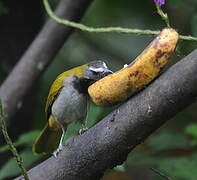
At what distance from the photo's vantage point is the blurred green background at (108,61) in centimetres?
348

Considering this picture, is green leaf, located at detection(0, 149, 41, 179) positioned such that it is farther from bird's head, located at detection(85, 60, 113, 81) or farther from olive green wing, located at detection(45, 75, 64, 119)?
bird's head, located at detection(85, 60, 113, 81)

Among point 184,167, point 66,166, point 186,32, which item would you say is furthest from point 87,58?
point 66,166

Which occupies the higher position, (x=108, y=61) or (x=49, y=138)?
(x=49, y=138)

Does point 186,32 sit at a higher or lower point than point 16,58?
lower

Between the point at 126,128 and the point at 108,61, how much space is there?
3.16 m

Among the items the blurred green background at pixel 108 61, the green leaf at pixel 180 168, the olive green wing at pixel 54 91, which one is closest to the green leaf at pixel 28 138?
the blurred green background at pixel 108 61

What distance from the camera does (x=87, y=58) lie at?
535 cm

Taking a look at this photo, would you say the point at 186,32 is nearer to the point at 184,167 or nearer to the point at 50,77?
the point at 50,77

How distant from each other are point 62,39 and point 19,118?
2.32 feet

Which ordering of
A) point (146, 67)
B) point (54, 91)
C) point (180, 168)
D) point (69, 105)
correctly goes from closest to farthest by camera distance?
point (146, 67)
point (180, 168)
point (69, 105)
point (54, 91)

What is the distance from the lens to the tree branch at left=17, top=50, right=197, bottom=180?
6.20 ft

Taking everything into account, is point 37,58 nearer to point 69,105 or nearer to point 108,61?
point 69,105

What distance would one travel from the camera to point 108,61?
5152 millimetres

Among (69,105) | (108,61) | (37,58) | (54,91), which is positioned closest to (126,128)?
(69,105)
